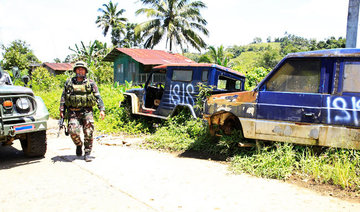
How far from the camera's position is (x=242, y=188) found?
375 cm

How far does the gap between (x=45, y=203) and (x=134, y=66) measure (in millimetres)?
20828

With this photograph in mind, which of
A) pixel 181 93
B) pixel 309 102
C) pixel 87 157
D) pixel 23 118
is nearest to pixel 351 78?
pixel 309 102

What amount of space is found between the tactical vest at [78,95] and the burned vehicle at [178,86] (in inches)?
91.5

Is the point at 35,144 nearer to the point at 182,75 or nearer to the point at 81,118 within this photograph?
the point at 81,118

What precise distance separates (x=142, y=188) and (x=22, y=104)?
2.51 meters

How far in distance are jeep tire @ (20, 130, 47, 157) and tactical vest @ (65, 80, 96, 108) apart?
768mm

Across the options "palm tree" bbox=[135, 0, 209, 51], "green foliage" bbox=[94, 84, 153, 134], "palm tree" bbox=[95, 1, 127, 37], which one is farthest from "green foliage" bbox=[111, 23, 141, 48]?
"green foliage" bbox=[94, 84, 153, 134]

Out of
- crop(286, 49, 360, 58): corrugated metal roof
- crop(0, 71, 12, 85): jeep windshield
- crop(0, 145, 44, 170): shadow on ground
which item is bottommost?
crop(0, 145, 44, 170): shadow on ground

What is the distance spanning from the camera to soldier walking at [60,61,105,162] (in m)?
4.94

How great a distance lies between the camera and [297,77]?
14.6ft

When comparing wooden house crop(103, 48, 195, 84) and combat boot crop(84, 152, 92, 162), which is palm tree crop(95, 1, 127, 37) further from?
combat boot crop(84, 152, 92, 162)

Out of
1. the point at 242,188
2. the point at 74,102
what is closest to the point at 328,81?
the point at 242,188

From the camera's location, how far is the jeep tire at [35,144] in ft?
16.5

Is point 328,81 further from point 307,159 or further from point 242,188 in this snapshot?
point 242,188
